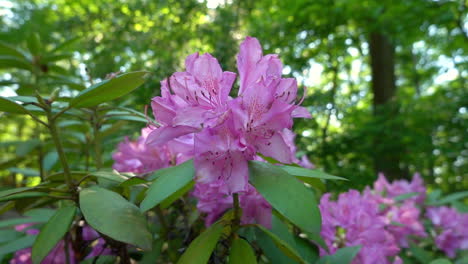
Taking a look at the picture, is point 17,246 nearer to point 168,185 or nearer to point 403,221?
point 168,185

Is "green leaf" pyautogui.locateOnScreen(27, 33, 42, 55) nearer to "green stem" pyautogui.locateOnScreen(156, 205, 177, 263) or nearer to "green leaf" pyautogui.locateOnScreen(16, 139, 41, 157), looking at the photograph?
"green leaf" pyautogui.locateOnScreen(16, 139, 41, 157)

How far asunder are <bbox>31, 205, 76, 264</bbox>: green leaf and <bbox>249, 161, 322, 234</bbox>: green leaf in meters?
0.37

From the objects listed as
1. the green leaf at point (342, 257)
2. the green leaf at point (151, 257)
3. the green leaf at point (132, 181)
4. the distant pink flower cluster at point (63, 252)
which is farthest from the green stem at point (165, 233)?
the green leaf at point (342, 257)

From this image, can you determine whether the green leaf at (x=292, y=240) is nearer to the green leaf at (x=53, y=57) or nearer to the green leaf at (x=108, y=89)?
the green leaf at (x=108, y=89)

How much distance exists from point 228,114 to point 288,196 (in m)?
0.17

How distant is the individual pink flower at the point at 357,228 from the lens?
1.07 m

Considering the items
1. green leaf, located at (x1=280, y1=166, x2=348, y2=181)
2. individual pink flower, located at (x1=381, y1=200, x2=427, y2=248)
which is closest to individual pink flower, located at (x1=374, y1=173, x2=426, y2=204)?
individual pink flower, located at (x1=381, y1=200, x2=427, y2=248)

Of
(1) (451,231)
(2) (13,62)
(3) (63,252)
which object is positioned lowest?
(1) (451,231)

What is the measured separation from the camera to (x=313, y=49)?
3094mm

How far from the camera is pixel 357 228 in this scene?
44.8 inches

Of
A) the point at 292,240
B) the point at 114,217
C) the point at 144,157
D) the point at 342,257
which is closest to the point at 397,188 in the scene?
the point at 342,257

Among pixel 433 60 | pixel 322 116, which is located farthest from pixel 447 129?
pixel 433 60

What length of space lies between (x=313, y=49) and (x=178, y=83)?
2.58 meters

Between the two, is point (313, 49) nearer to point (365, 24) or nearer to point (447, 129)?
point (365, 24)
